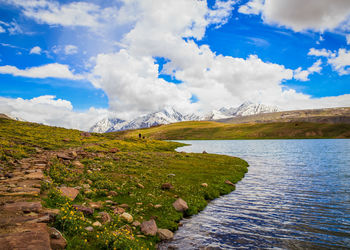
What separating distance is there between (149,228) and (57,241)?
270 inches

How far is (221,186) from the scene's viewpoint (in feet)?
95.9

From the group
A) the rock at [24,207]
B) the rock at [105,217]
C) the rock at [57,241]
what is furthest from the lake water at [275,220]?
the rock at [24,207]

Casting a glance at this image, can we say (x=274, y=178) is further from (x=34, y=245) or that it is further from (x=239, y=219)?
(x=34, y=245)

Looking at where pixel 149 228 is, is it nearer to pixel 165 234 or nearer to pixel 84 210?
pixel 165 234

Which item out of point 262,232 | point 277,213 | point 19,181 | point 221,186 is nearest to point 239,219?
point 262,232

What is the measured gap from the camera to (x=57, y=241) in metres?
9.12

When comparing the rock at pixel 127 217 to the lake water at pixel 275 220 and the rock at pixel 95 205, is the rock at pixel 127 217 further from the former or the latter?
the lake water at pixel 275 220

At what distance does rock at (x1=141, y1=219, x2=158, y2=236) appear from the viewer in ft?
47.3

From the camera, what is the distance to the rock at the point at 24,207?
1106 centimetres

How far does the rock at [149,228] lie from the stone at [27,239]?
6.83 meters

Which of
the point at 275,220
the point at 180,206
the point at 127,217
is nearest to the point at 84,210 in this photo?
the point at 127,217

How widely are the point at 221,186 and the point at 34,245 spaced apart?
2459 cm

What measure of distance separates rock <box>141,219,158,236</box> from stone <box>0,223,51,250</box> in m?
6.83

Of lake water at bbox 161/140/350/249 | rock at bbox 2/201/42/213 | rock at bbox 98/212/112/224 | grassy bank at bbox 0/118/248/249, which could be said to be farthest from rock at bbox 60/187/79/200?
lake water at bbox 161/140/350/249
